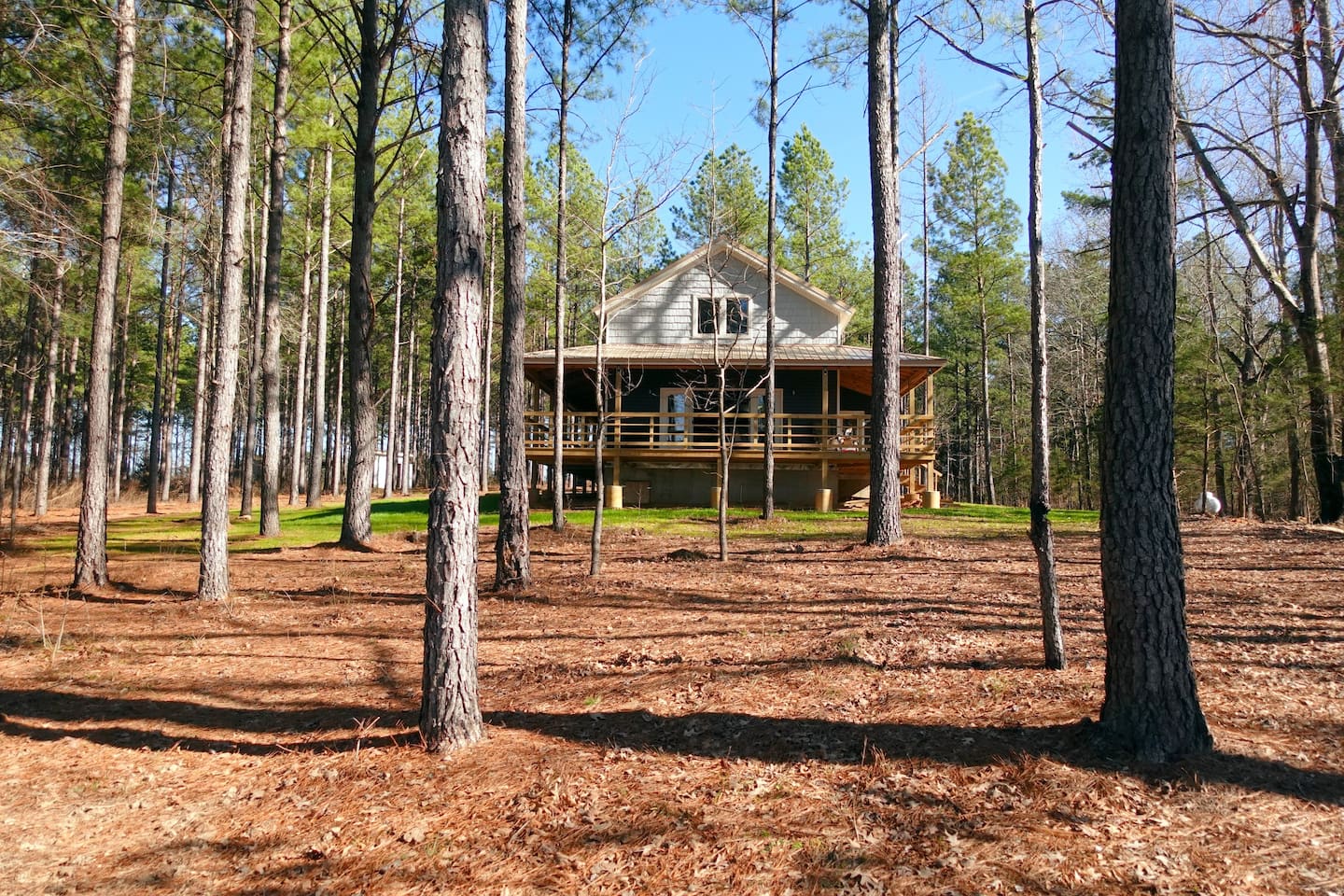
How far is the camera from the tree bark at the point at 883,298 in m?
12.0

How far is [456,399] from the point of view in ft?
15.5

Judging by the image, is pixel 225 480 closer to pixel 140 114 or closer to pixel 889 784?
pixel 889 784

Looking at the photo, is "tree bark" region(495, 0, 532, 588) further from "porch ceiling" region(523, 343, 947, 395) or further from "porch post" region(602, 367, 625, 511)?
"porch post" region(602, 367, 625, 511)

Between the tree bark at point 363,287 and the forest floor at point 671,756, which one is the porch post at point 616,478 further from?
the forest floor at point 671,756

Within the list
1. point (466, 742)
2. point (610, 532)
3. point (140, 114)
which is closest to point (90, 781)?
point (466, 742)

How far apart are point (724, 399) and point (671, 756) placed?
15.8 m

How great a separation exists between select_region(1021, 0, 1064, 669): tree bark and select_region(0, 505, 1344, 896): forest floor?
1.45 ft

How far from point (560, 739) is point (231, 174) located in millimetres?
8222

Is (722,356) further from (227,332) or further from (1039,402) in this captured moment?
(1039,402)

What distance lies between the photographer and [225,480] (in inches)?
351

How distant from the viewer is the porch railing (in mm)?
19500

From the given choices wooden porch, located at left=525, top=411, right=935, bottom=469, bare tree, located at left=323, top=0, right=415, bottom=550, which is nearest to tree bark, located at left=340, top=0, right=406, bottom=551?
bare tree, located at left=323, top=0, right=415, bottom=550

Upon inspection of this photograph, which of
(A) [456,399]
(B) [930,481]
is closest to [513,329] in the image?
(A) [456,399]

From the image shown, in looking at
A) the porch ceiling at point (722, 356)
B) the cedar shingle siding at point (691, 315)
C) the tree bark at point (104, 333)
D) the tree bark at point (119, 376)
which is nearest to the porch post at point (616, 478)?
the porch ceiling at point (722, 356)
